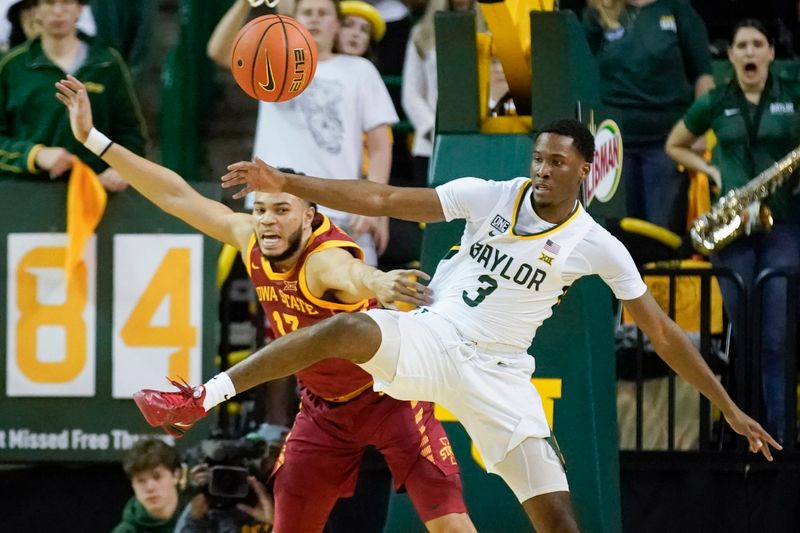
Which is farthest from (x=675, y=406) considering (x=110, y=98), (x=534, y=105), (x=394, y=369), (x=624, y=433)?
(x=110, y=98)

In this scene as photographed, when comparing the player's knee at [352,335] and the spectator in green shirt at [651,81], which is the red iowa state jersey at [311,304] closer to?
the player's knee at [352,335]

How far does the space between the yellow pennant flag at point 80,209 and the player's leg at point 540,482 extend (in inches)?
133

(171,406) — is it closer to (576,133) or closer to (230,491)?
(576,133)

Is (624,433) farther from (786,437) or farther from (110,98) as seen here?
(110,98)

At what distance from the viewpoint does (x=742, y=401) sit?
29.4 ft

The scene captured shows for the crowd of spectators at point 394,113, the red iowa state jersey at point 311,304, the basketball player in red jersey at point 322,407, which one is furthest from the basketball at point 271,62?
the crowd of spectators at point 394,113

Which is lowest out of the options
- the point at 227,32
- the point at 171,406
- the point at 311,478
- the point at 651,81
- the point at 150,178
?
the point at 311,478

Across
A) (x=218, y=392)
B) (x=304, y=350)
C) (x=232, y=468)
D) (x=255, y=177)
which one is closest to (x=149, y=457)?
(x=232, y=468)

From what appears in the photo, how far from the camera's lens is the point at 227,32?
991 cm

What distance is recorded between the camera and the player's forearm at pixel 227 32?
9795 millimetres

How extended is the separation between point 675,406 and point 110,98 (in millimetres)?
4010

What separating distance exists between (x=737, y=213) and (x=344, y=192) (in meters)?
3.42

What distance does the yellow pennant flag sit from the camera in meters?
9.03

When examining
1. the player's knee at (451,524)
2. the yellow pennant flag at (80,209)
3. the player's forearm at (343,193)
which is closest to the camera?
the player's forearm at (343,193)
